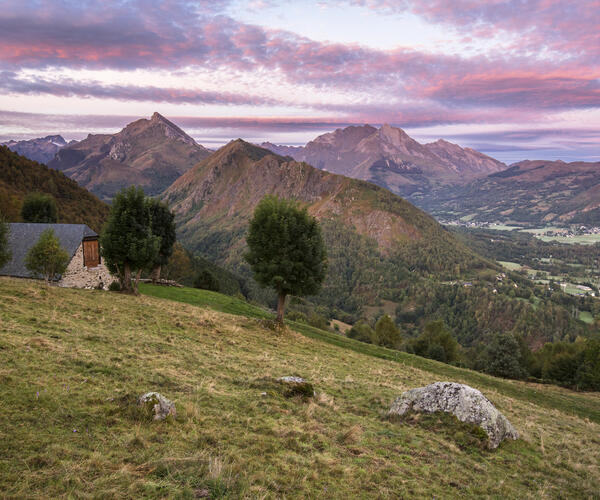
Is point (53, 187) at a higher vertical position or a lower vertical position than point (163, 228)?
higher

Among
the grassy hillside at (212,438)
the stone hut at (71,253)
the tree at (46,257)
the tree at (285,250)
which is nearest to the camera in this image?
the grassy hillside at (212,438)

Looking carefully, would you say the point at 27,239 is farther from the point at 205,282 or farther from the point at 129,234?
the point at 205,282

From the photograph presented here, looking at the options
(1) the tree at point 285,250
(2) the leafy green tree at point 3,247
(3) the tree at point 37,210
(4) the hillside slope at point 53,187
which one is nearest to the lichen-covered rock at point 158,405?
(1) the tree at point 285,250

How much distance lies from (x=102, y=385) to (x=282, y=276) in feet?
77.5

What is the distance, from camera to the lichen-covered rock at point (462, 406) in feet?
43.0

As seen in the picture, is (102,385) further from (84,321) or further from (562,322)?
(562,322)

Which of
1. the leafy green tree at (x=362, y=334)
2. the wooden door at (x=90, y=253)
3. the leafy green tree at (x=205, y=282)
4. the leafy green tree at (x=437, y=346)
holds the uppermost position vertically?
the wooden door at (x=90, y=253)

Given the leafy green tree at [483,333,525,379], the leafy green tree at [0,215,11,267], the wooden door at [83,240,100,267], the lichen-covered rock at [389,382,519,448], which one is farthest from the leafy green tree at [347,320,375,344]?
the leafy green tree at [0,215,11,267]

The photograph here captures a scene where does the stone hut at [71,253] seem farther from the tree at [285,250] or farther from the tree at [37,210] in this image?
the tree at [37,210]

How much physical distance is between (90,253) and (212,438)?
1791 inches

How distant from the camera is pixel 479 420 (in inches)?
519

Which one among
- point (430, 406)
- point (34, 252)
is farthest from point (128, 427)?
point (34, 252)

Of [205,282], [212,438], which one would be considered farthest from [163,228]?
[212,438]

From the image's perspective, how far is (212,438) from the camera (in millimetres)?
9469
